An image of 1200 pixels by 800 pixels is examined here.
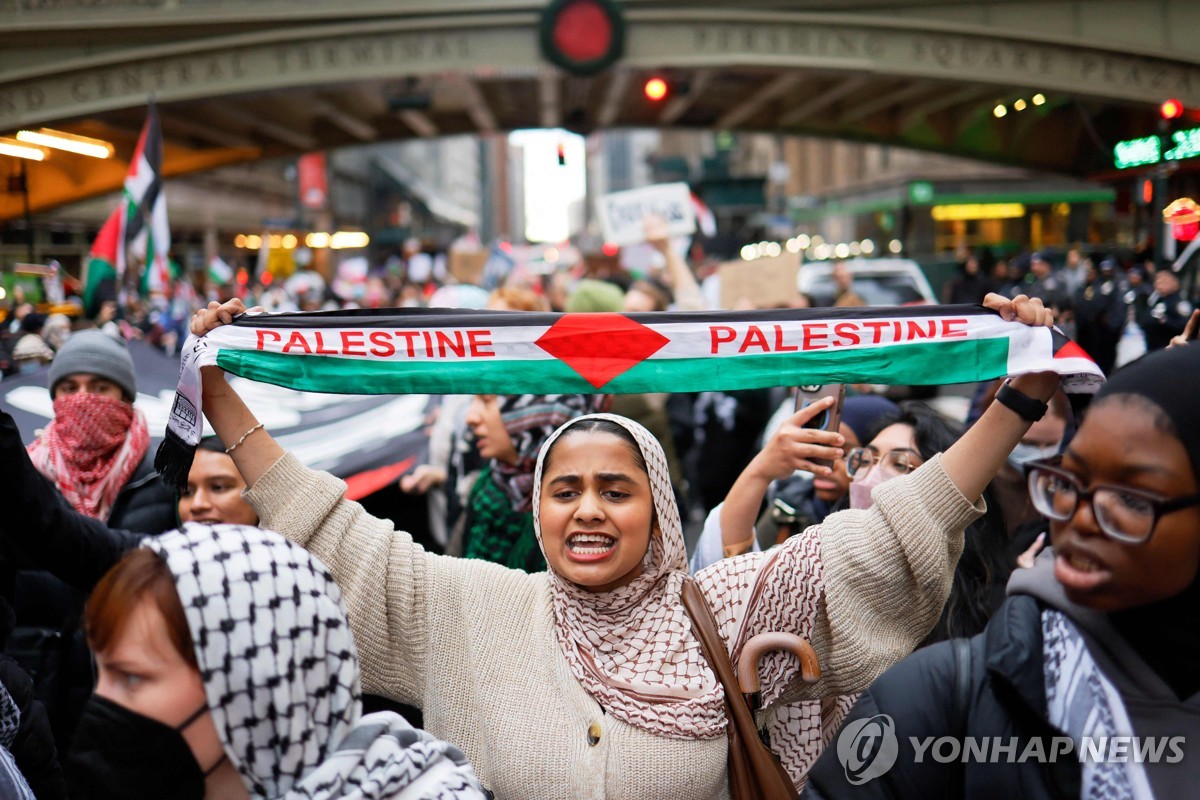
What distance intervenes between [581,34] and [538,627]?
12.2m

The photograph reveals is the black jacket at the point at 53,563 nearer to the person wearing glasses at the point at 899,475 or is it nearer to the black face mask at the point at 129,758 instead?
the black face mask at the point at 129,758

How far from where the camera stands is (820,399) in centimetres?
331

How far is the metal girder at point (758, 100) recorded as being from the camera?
17970mm

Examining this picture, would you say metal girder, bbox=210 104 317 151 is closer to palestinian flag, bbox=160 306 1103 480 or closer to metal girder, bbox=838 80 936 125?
metal girder, bbox=838 80 936 125

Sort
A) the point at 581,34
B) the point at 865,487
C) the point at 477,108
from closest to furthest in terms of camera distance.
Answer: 1. the point at 865,487
2. the point at 581,34
3. the point at 477,108

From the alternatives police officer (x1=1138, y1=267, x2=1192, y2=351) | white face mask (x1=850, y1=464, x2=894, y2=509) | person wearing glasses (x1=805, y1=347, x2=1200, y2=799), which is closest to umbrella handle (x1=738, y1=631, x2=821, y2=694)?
person wearing glasses (x1=805, y1=347, x2=1200, y2=799)

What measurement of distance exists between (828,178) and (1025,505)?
168 ft

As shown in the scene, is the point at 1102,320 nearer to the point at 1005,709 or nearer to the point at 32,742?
the point at 1005,709

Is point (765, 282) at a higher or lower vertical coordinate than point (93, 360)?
higher

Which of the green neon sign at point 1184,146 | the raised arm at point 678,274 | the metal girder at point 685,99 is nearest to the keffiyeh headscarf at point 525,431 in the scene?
the raised arm at point 678,274

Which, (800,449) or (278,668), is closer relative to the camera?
(278,668)

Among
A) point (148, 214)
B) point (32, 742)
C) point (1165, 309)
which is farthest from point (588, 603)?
point (1165, 309)

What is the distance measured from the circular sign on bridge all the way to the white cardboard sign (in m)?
1.83

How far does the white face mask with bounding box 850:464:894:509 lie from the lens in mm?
3686
